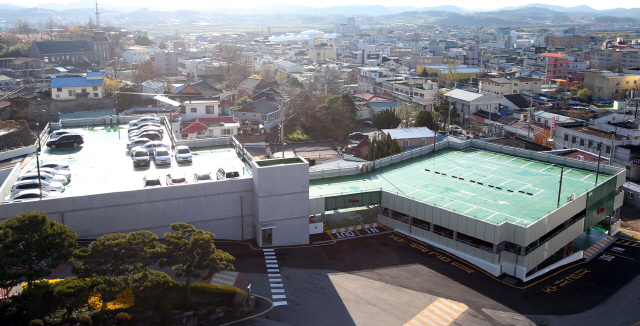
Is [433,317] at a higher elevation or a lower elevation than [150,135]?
lower

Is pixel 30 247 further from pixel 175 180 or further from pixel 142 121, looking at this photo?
pixel 142 121

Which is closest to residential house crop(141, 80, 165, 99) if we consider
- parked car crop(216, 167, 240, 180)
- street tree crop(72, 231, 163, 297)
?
parked car crop(216, 167, 240, 180)

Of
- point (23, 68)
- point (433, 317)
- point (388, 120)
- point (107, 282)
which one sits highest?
point (23, 68)

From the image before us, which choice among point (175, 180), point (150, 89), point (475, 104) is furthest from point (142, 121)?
point (475, 104)

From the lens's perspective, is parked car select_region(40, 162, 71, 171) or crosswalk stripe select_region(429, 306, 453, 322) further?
parked car select_region(40, 162, 71, 171)

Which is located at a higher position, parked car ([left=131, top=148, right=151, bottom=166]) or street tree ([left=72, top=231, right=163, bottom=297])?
parked car ([left=131, top=148, right=151, bottom=166])

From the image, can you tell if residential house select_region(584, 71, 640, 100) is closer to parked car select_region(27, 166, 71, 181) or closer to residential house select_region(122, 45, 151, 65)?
parked car select_region(27, 166, 71, 181)

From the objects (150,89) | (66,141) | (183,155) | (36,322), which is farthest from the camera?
(150,89)
